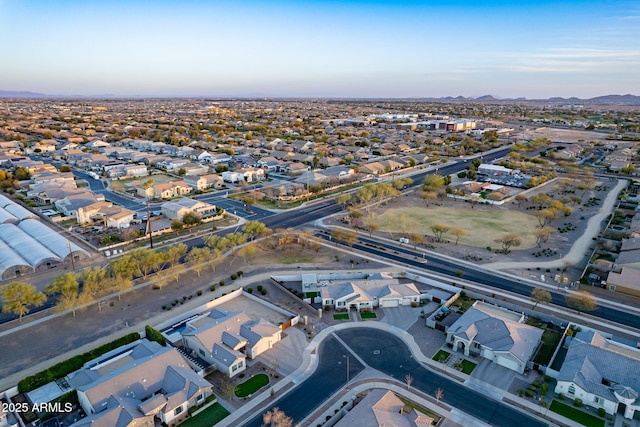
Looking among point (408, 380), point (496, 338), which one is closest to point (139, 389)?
point (408, 380)

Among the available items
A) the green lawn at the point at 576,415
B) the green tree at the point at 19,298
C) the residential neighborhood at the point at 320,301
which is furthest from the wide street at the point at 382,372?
the green tree at the point at 19,298

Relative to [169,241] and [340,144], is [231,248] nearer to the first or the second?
[169,241]

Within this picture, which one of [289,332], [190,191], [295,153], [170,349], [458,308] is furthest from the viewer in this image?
[295,153]

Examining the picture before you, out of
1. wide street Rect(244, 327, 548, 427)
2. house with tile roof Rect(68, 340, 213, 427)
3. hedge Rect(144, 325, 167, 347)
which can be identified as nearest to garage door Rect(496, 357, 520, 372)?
wide street Rect(244, 327, 548, 427)

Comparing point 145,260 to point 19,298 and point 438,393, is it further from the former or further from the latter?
point 438,393

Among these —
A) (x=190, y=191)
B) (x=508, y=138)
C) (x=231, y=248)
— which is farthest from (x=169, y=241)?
(x=508, y=138)

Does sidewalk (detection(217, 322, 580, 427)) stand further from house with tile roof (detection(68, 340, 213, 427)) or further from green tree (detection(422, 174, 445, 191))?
green tree (detection(422, 174, 445, 191))

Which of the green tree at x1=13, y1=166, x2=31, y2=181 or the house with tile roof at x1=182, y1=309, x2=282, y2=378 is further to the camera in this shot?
the green tree at x1=13, y1=166, x2=31, y2=181
